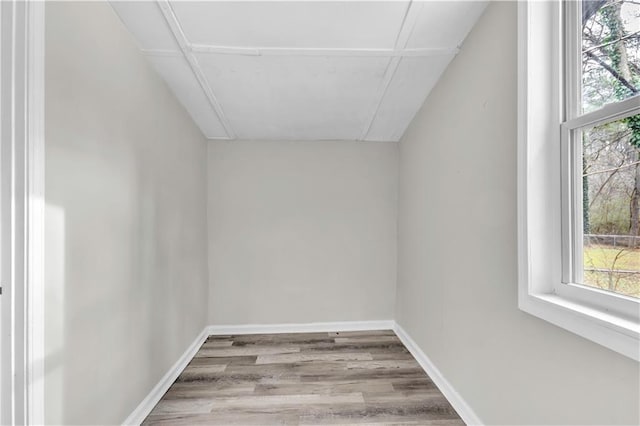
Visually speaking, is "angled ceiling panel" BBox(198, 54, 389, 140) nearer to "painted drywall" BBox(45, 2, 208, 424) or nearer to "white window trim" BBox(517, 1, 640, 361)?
"painted drywall" BBox(45, 2, 208, 424)

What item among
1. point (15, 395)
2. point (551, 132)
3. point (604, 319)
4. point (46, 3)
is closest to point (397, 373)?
point (604, 319)

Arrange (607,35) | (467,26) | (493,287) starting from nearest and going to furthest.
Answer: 1. (607,35)
2. (493,287)
3. (467,26)

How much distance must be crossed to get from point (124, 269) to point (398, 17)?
1.95 meters

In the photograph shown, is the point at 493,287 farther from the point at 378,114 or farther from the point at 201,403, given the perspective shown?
the point at 201,403

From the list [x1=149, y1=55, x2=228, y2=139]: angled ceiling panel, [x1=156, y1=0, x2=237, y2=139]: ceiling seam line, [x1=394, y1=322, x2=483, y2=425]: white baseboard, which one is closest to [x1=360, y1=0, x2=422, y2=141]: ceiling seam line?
[x1=156, y1=0, x2=237, y2=139]: ceiling seam line

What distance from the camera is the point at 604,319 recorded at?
0.97 metres

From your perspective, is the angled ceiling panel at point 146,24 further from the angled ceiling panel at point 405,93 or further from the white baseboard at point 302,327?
the white baseboard at point 302,327

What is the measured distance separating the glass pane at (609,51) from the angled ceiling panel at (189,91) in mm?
2009

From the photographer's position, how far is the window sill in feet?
2.93

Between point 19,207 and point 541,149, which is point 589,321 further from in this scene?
point 19,207

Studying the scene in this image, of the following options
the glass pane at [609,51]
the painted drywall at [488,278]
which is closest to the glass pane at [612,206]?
the glass pane at [609,51]

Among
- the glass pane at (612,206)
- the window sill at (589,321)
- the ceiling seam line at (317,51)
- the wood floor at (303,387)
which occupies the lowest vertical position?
the wood floor at (303,387)

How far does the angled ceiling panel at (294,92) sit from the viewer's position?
2.00 m

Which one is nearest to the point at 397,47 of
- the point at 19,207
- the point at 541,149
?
the point at 541,149
